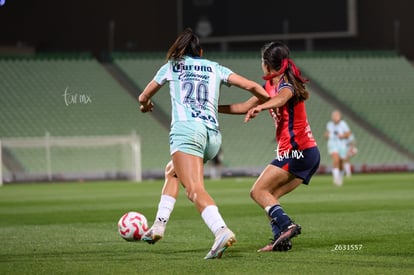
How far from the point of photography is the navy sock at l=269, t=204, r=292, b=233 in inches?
385

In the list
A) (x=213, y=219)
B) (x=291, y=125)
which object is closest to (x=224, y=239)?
(x=213, y=219)

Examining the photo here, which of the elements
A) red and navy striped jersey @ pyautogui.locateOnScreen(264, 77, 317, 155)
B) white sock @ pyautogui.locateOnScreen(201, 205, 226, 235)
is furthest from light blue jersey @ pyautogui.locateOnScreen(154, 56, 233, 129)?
red and navy striped jersey @ pyautogui.locateOnScreen(264, 77, 317, 155)

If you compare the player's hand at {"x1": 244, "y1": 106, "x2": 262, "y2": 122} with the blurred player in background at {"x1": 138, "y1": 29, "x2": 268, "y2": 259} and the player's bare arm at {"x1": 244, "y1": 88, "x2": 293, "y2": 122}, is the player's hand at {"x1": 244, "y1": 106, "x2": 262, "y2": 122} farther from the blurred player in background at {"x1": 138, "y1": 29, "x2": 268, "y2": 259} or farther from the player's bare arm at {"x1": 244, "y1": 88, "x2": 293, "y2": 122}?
the blurred player in background at {"x1": 138, "y1": 29, "x2": 268, "y2": 259}

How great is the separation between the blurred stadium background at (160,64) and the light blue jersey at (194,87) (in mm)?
24522

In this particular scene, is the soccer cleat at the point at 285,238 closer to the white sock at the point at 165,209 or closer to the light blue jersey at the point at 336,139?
the white sock at the point at 165,209

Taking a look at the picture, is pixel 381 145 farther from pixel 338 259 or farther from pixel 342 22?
pixel 338 259

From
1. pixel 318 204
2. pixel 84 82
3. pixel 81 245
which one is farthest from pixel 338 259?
pixel 84 82

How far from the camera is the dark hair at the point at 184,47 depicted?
358 inches

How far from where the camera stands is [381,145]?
126 ft

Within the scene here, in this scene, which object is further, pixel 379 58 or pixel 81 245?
pixel 379 58

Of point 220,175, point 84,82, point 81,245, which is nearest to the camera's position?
point 81,245

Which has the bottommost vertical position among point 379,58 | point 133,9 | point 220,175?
point 220,175

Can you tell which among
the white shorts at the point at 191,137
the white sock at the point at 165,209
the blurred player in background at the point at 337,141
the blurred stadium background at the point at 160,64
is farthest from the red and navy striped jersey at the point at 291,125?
the blurred stadium background at the point at 160,64

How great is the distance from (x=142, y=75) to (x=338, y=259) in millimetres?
30908
